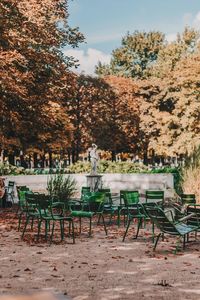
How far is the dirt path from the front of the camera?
640cm

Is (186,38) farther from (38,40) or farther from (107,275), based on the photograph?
(107,275)

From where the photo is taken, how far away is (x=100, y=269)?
781 centimetres

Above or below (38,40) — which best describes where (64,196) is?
below

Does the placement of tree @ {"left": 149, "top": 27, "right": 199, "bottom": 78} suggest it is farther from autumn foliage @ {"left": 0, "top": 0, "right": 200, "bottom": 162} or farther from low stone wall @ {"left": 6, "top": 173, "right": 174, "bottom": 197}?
low stone wall @ {"left": 6, "top": 173, "right": 174, "bottom": 197}

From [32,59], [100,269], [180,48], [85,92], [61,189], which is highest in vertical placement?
[180,48]

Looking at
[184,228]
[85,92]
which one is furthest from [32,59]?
[85,92]

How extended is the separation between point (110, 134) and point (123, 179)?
23.4 metres

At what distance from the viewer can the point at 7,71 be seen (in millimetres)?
17766

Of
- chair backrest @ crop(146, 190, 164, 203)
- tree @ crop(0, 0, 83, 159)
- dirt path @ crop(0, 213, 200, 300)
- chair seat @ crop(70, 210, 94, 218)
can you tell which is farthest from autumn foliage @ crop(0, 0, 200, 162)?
dirt path @ crop(0, 213, 200, 300)

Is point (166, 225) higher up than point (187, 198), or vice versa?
point (187, 198)

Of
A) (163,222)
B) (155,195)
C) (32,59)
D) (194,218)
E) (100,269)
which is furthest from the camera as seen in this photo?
(32,59)

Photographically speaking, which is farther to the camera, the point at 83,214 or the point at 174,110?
the point at 174,110

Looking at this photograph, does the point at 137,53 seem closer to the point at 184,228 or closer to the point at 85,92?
the point at 85,92

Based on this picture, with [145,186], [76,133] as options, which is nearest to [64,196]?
[145,186]
